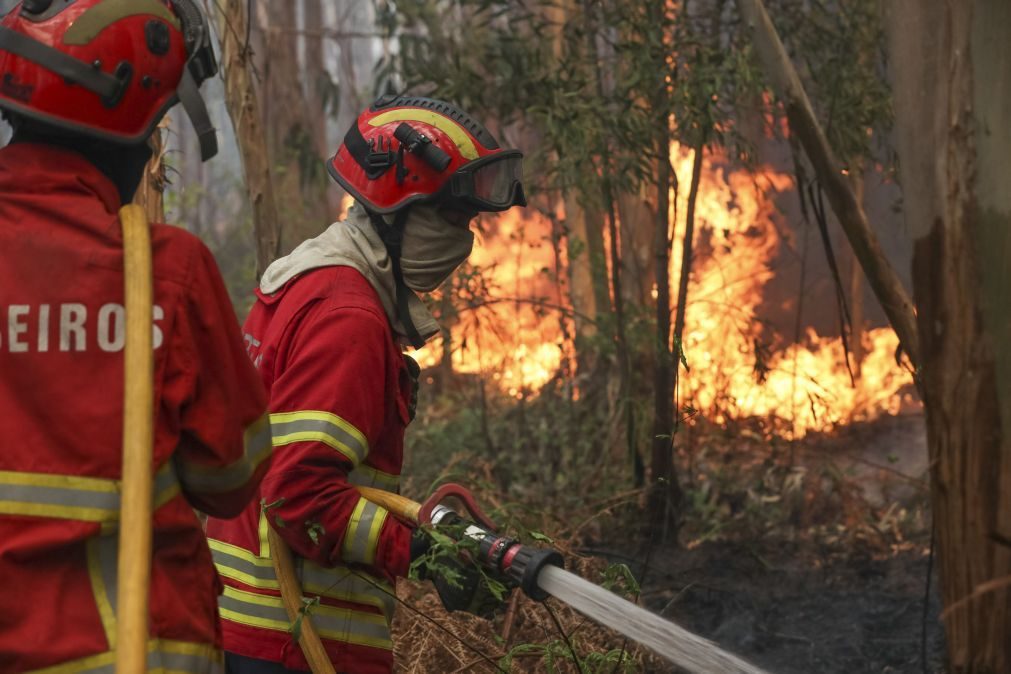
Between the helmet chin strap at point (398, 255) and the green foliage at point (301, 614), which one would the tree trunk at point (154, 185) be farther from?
the green foliage at point (301, 614)

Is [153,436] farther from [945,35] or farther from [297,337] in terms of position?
[945,35]

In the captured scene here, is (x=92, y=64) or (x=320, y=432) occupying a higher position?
(x=92, y=64)

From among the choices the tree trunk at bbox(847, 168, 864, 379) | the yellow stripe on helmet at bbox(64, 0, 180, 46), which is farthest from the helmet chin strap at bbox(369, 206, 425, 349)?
the tree trunk at bbox(847, 168, 864, 379)

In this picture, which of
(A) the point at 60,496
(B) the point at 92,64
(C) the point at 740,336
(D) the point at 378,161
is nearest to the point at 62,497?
(A) the point at 60,496

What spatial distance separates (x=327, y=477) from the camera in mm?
2891

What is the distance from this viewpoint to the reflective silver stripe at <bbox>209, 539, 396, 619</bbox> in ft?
10.2

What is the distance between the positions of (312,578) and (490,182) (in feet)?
3.88

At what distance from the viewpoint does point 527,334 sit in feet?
38.7

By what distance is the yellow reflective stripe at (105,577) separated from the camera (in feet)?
6.91

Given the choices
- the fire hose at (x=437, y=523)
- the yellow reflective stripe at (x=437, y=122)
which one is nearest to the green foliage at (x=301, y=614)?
the fire hose at (x=437, y=523)

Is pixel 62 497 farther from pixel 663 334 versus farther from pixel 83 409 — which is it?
pixel 663 334

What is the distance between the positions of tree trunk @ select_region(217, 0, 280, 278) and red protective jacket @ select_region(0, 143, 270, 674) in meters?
3.45

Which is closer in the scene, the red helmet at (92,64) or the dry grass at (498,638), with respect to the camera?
the red helmet at (92,64)

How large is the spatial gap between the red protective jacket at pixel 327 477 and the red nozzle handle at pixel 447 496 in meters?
0.07
